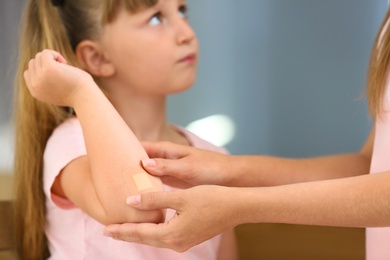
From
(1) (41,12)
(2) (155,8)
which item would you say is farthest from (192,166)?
(1) (41,12)

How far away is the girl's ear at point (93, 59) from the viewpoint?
4.07ft

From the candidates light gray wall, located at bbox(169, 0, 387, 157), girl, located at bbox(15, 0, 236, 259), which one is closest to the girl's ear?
girl, located at bbox(15, 0, 236, 259)

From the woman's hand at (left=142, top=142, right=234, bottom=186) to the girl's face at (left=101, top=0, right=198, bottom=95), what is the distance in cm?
17

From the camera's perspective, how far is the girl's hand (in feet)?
3.24

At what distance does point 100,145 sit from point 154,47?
29cm

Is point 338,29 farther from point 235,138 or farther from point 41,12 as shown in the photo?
point 41,12

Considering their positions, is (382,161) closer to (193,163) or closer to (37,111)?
(193,163)

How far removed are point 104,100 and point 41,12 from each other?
31 cm

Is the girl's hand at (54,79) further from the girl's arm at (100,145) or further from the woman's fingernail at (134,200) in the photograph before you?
the woman's fingernail at (134,200)

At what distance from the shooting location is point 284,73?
6.48ft

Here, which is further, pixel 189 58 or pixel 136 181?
pixel 189 58

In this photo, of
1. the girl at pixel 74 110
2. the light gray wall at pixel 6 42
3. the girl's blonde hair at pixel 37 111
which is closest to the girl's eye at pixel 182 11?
the girl at pixel 74 110

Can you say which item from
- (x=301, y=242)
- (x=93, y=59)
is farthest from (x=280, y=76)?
(x=93, y=59)

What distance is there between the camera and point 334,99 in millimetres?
1969
